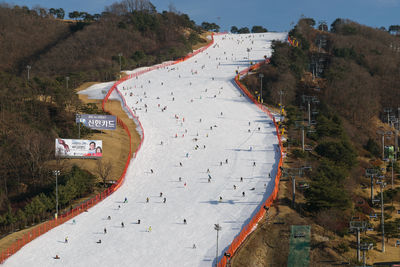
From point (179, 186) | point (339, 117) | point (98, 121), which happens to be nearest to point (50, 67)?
point (98, 121)

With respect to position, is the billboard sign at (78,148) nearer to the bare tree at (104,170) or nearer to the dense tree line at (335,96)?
the bare tree at (104,170)

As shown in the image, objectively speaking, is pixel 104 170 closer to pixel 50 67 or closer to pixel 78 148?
pixel 78 148

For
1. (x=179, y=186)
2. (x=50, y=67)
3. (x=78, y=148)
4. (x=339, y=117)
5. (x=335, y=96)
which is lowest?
(x=179, y=186)

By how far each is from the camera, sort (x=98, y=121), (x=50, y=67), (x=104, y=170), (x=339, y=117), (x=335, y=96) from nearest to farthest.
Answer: (x=104, y=170)
(x=98, y=121)
(x=339, y=117)
(x=335, y=96)
(x=50, y=67)

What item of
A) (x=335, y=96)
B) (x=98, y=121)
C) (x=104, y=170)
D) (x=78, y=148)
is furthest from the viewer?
(x=335, y=96)

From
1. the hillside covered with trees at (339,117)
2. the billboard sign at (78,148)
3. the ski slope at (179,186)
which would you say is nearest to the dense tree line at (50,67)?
the billboard sign at (78,148)

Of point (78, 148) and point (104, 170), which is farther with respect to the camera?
point (78, 148)

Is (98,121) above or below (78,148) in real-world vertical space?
above
